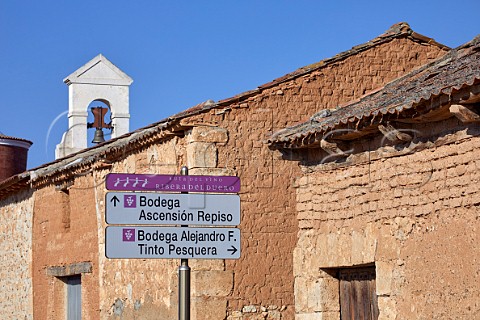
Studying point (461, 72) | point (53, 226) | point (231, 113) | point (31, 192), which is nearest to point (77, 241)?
point (53, 226)

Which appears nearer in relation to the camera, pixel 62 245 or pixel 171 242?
pixel 171 242

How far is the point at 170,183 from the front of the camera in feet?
24.4

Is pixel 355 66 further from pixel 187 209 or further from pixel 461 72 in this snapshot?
pixel 187 209

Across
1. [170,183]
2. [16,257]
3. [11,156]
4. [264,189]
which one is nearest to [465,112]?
[170,183]

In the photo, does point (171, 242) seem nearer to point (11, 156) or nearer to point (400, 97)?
point (400, 97)

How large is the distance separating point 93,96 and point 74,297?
4.10m

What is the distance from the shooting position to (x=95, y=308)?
47.6ft

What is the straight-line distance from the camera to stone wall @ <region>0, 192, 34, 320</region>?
59.1ft

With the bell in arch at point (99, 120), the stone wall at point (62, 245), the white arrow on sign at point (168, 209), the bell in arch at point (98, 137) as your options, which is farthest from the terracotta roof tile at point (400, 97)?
the bell in arch at point (99, 120)

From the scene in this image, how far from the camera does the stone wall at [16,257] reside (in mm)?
18016

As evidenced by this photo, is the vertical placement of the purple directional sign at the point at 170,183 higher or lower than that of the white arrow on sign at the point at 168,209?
higher

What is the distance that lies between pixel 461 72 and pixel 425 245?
175cm

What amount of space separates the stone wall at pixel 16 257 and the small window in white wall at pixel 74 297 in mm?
1784

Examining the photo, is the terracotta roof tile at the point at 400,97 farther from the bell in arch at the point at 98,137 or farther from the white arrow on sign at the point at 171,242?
the bell in arch at the point at 98,137
